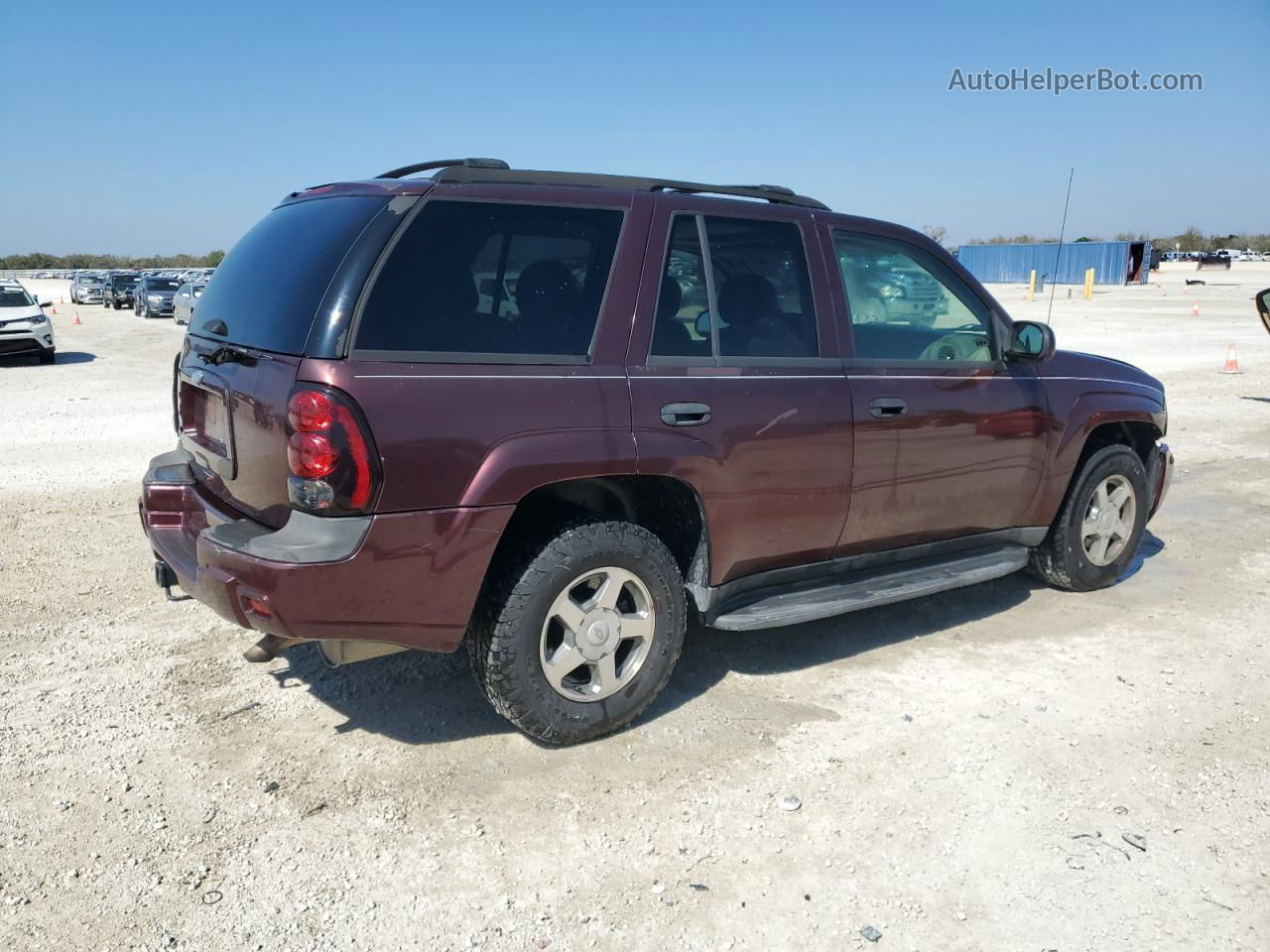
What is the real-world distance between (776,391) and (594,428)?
33.9 inches

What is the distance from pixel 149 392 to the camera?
14.2m

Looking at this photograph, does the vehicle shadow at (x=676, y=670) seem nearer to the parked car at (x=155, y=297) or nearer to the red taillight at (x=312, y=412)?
the red taillight at (x=312, y=412)

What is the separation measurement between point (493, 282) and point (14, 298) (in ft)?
63.0

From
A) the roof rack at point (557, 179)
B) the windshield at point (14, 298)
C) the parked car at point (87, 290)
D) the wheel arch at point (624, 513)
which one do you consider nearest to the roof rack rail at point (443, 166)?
the roof rack at point (557, 179)

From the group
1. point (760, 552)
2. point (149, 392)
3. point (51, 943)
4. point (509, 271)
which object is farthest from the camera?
point (149, 392)

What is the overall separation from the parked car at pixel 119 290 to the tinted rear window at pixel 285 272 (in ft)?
132

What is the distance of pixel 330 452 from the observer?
3105 mm

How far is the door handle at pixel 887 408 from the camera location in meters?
4.28

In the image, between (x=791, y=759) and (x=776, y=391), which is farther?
(x=776, y=391)

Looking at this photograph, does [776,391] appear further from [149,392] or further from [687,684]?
[149,392]

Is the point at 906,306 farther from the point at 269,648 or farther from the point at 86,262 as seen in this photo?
the point at 86,262

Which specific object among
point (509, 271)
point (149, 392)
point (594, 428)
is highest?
point (509, 271)

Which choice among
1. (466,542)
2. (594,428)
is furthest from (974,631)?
(466,542)

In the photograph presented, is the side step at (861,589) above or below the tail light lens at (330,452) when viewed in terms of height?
below
